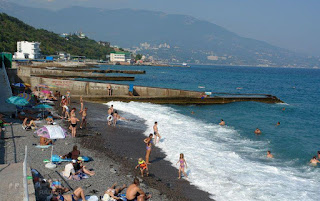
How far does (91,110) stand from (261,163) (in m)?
14.7

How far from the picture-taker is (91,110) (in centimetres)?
2539

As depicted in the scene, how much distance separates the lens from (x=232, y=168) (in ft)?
45.5

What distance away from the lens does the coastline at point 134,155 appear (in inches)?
438

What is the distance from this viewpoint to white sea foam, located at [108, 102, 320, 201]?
11.6 metres

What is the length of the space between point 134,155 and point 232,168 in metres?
4.40

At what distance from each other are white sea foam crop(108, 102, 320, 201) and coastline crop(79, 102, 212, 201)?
54cm

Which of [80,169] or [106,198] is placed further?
[80,169]

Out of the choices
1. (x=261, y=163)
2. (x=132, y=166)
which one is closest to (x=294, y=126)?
(x=261, y=163)

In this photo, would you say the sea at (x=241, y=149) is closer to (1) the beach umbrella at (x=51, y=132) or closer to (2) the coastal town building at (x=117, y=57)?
(1) the beach umbrella at (x=51, y=132)

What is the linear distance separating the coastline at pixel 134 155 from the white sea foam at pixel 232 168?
54cm

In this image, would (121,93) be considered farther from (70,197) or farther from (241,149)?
(70,197)

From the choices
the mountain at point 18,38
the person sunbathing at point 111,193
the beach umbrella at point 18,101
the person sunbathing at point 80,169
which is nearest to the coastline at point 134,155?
the person sunbathing at point 80,169

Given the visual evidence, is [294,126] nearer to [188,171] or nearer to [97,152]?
[188,171]

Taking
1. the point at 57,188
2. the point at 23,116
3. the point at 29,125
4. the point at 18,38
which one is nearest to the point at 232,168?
the point at 57,188
